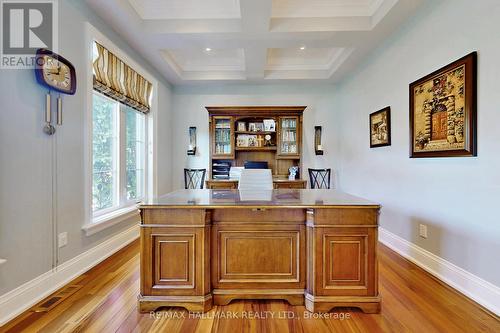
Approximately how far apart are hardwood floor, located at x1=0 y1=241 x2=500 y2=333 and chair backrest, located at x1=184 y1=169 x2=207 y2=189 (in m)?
3.04

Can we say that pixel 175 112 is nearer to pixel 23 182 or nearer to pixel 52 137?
pixel 52 137

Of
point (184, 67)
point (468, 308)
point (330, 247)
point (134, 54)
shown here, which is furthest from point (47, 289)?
point (184, 67)

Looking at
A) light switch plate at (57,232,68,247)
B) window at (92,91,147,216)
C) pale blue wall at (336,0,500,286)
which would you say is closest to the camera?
pale blue wall at (336,0,500,286)

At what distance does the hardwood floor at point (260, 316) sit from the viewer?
166 centimetres

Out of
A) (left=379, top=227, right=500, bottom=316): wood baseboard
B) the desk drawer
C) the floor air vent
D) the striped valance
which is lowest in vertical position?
the floor air vent

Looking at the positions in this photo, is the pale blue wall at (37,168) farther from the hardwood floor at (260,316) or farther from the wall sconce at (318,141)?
the wall sconce at (318,141)

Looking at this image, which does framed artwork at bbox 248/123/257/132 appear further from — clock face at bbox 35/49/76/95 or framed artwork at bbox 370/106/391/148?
clock face at bbox 35/49/76/95

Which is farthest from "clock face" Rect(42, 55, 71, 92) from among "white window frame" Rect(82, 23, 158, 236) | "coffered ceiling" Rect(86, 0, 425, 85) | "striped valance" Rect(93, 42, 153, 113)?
"coffered ceiling" Rect(86, 0, 425, 85)

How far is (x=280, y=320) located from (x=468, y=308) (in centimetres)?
144

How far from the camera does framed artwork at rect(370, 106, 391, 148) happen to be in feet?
10.7

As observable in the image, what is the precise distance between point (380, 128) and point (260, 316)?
2.89 meters

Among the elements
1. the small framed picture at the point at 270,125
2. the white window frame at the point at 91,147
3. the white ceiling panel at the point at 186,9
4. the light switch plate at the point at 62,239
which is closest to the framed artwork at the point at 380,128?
the small framed picture at the point at 270,125

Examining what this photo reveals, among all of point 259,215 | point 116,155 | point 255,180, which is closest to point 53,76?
point 116,155

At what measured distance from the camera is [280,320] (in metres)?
1.74
